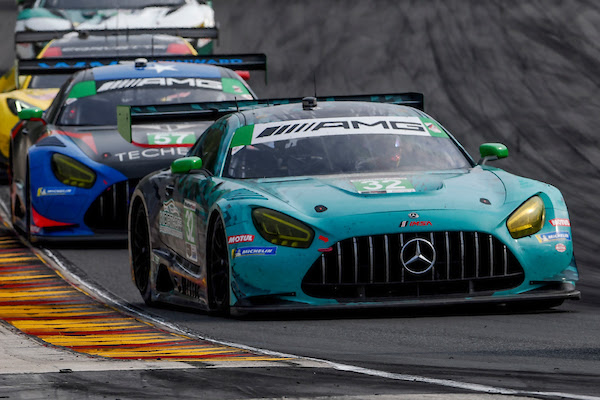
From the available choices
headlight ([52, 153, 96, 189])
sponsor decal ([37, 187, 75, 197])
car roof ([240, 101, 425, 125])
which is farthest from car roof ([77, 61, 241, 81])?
car roof ([240, 101, 425, 125])

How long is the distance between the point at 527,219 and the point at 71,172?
5.70m

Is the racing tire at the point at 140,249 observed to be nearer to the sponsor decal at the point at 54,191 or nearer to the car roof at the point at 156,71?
the sponsor decal at the point at 54,191

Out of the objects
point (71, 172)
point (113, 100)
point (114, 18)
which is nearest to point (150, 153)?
point (71, 172)

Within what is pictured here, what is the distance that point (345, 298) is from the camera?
820cm

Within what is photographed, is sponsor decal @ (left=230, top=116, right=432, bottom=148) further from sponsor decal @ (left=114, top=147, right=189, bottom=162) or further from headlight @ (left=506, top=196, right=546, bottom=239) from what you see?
sponsor decal @ (left=114, top=147, right=189, bottom=162)

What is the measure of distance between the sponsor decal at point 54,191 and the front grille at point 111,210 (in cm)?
23

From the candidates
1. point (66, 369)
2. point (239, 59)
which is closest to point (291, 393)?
point (66, 369)

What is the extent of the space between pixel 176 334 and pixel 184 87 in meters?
6.35

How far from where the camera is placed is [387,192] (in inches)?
332

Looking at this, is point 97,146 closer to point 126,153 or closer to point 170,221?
point 126,153

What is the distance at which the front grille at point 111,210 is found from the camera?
1299 cm

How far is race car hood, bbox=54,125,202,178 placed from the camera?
42.4 feet

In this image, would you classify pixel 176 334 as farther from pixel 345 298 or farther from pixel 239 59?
pixel 239 59

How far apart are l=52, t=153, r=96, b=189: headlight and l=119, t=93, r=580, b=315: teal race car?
382cm
